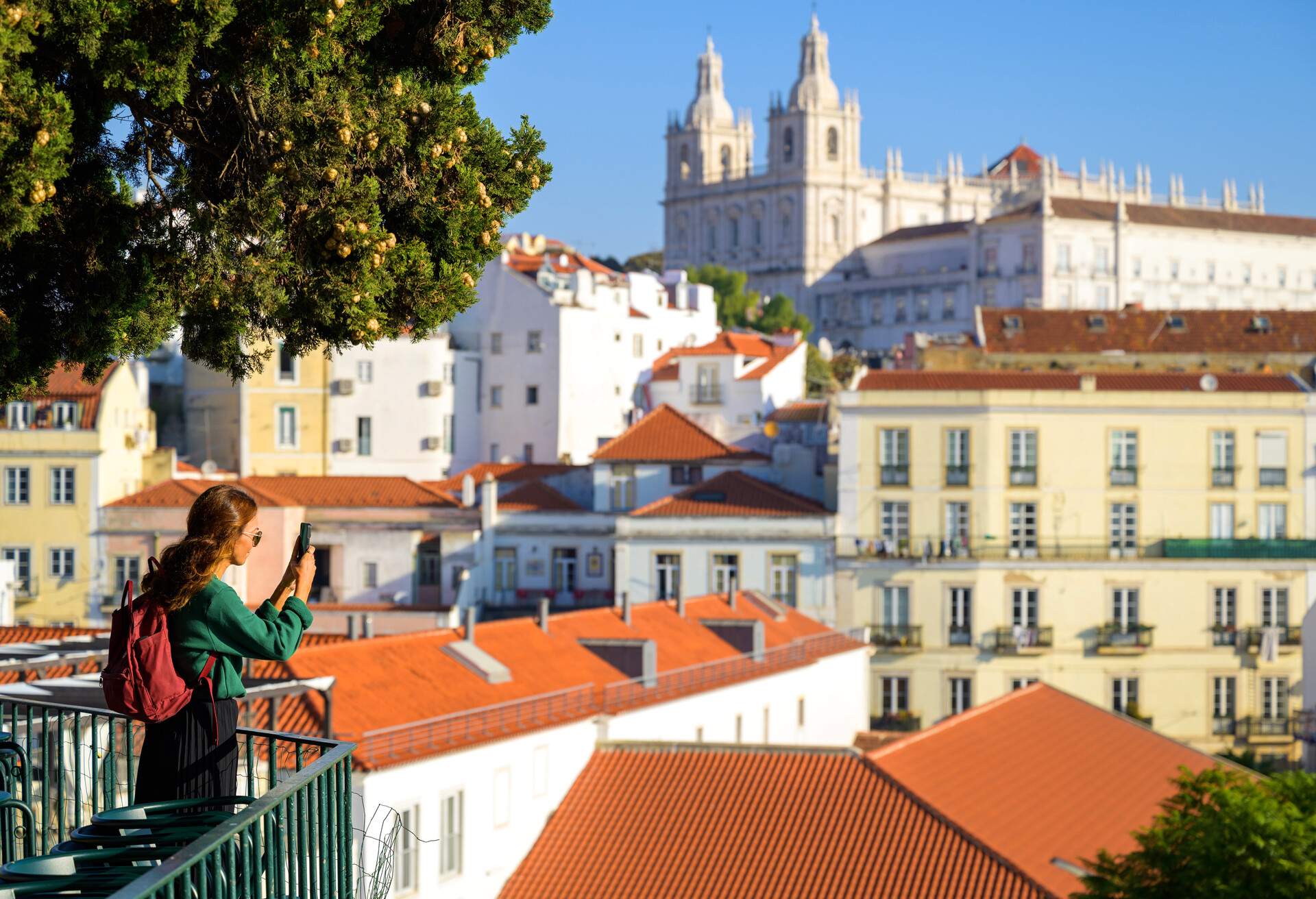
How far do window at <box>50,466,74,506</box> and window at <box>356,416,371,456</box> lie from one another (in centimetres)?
1555

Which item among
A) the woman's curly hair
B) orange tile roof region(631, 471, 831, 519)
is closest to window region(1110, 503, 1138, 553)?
orange tile roof region(631, 471, 831, 519)

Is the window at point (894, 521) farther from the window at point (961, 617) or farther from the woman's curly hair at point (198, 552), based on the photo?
the woman's curly hair at point (198, 552)

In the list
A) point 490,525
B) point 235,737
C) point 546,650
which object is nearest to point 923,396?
point 490,525

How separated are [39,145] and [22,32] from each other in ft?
1.63

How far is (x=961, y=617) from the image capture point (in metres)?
57.1

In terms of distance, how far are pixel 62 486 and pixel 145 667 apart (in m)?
56.5

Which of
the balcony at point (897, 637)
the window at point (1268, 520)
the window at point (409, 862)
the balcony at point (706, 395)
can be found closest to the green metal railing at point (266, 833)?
the window at point (409, 862)

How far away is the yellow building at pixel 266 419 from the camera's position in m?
73.5

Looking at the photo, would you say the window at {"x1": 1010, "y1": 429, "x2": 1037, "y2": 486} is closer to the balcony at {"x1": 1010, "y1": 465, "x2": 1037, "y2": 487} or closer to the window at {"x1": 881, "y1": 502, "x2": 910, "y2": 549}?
the balcony at {"x1": 1010, "y1": 465, "x2": 1037, "y2": 487}

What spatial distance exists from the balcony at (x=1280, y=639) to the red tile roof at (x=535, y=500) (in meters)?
19.9

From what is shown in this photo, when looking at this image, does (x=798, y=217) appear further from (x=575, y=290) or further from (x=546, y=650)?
(x=546, y=650)

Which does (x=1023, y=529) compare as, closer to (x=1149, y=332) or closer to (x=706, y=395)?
(x=706, y=395)

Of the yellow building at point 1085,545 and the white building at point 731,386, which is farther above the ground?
the white building at point 731,386

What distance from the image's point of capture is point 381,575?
62406 millimetres
